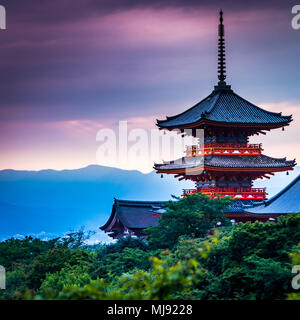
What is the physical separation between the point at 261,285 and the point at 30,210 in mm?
124245

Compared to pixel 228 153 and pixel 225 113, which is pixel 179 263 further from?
pixel 225 113

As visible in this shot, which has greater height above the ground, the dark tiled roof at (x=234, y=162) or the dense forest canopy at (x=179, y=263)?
the dark tiled roof at (x=234, y=162)

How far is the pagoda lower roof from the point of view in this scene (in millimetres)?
33094

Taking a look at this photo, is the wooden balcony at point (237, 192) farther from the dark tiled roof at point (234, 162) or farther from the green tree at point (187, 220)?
the green tree at point (187, 220)

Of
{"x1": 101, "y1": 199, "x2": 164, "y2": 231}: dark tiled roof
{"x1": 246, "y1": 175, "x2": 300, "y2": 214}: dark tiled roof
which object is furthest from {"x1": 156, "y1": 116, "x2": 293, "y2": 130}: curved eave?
{"x1": 101, "y1": 199, "x2": 164, "y2": 231}: dark tiled roof

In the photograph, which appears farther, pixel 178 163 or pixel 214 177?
pixel 178 163

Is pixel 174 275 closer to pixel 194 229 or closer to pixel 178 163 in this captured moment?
pixel 194 229

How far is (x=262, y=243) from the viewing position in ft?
62.9

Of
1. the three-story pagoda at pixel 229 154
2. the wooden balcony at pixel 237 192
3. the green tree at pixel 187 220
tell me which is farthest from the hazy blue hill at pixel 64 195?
the green tree at pixel 187 220

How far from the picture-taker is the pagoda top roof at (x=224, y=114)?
114ft

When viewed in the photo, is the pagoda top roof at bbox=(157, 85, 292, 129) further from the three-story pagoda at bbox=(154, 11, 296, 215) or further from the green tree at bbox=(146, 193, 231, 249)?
the green tree at bbox=(146, 193, 231, 249)

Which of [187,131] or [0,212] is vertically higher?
[187,131]

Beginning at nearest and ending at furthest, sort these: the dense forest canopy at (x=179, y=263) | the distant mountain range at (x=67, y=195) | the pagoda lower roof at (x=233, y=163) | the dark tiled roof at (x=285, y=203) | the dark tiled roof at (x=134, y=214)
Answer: the dense forest canopy at (x=179, y=263), the dark tiled roof at (x=285, y=203), the pagoda lower roof at (x=233, y=163), the dark tiled roof at (x=134, y=214), the distant mountain range at (x=67, y=195)
